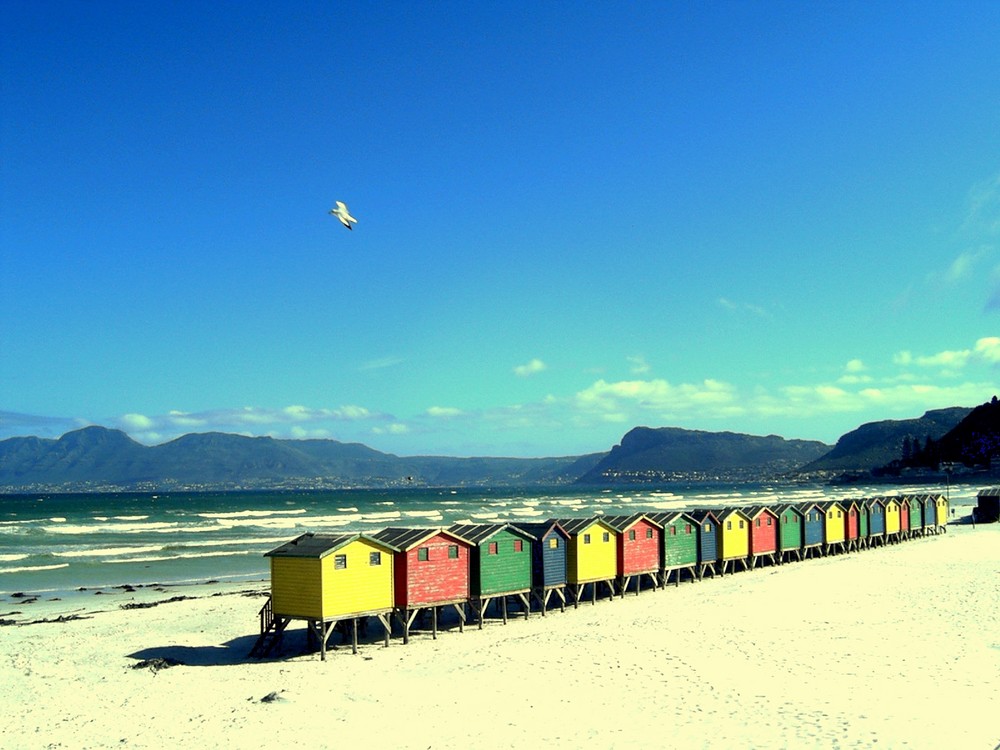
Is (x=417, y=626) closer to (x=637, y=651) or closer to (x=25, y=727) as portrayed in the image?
(x=637, y=651)

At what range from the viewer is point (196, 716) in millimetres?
17234

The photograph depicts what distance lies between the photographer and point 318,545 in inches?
913

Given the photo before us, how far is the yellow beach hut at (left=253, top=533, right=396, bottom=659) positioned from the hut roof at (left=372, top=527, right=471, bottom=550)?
30.7 inches

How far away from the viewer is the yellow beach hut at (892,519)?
54.2 metres

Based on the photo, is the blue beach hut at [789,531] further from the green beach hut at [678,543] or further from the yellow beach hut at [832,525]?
the green beach hut at [678,543]

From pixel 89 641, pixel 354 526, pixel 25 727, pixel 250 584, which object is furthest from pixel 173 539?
pixel 25 727

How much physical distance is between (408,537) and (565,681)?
808 cm

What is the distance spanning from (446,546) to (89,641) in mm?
10810

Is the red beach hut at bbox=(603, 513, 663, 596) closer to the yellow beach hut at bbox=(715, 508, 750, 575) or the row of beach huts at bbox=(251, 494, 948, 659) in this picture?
the row of beach huts at bbox=(251, 494, 948, 659)

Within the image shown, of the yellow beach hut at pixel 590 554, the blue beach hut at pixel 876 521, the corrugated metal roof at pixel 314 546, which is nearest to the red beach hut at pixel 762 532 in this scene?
the yellow beach hut at pixel 590 554

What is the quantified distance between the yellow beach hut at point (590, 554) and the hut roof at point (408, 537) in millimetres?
5453

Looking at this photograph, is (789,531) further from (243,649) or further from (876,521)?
(243,649)

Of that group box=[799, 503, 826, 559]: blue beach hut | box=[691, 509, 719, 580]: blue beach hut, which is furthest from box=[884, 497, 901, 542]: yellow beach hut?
box=[691, 509, 719, 580]: blue beach hut

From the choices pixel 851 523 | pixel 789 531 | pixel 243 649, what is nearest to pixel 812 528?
pixel 789 531
